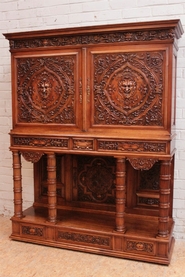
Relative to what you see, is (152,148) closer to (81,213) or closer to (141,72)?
(141,72)

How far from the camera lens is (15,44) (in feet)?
10.1

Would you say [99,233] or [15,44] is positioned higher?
[15,44]

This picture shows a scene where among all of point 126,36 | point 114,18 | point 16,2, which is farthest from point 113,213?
point 16,2

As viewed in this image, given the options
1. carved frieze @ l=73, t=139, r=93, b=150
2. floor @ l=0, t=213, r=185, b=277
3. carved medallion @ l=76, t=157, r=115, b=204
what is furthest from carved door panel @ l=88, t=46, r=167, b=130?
floor @ l=0, t=213, r=185, b=277

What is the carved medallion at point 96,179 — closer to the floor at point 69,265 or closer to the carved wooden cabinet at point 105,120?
the carved wooden cabinet at point 105,120

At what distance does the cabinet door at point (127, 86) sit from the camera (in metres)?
2.66

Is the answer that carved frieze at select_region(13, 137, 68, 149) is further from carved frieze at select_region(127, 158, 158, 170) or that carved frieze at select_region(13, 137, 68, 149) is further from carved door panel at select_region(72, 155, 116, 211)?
carved frieze at select_region(127, 158, 158, 170)

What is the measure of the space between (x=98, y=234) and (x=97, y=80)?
1.44m

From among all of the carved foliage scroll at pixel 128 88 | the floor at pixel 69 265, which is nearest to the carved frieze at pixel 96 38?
the carved foliage scroll at pixel 128 88

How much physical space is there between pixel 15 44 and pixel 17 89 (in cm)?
44

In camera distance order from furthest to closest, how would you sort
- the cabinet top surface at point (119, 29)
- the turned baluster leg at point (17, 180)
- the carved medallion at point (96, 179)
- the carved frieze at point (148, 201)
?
the carved medallion at point (96, 179) → the carved frieze at point (148, 201) → the turned baluster leg at point (17, 180) → the cabinet top surface at point (119, 29)

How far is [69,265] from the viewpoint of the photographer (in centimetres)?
278

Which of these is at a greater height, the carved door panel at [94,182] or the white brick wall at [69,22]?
the white brick wall at [69,22]

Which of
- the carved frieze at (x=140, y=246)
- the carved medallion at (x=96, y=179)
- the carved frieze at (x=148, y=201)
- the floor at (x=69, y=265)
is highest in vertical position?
the carved medallion at (x=96, y=179)
